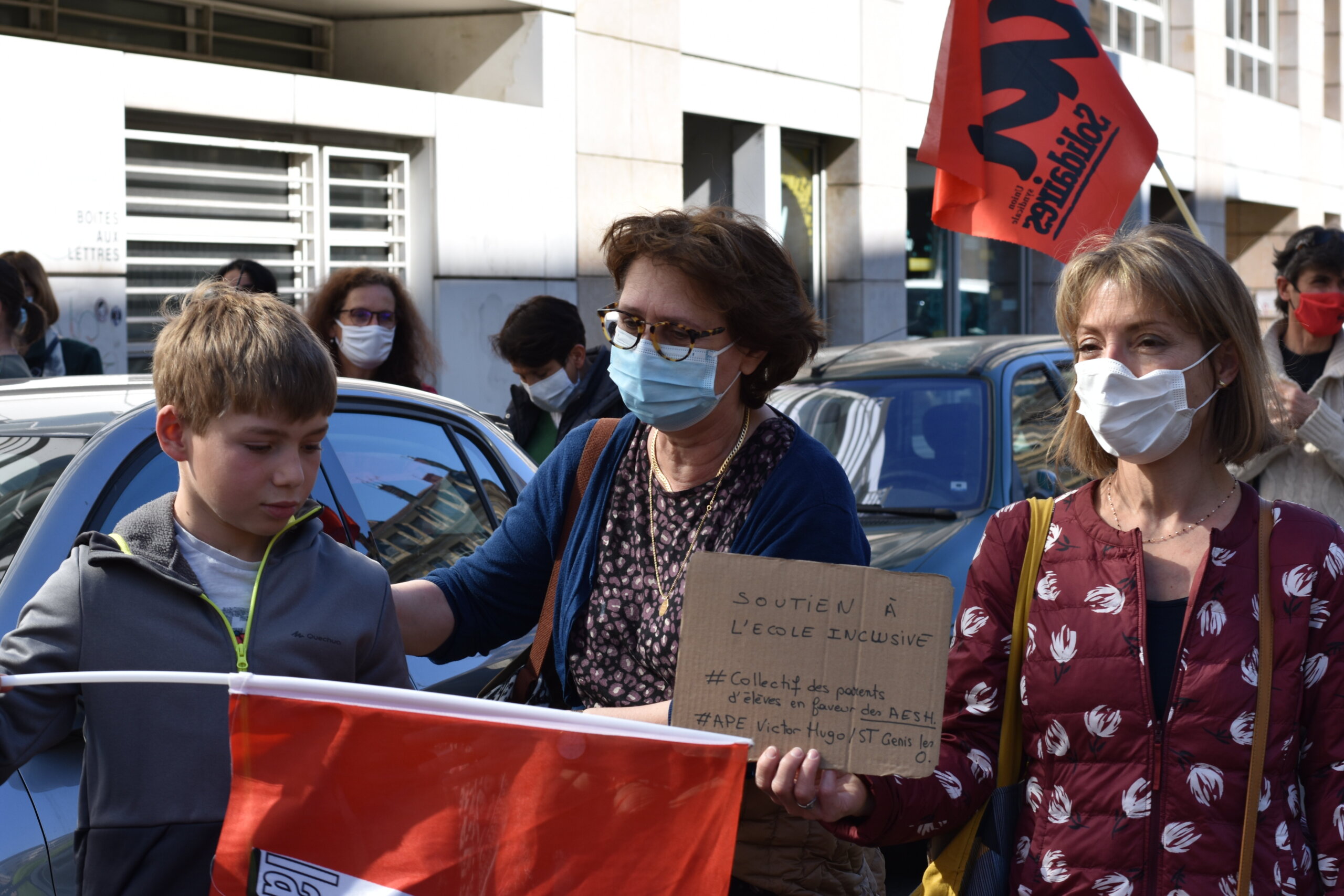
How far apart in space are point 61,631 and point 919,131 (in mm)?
16298

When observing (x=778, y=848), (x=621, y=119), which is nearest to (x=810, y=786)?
(x=778, y=848)

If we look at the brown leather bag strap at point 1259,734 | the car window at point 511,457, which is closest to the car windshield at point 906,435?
the car window at point 511,457

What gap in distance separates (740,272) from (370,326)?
3874mm

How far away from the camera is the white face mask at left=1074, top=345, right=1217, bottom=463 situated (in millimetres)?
2336

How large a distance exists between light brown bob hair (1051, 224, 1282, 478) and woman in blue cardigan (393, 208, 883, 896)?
53 cm

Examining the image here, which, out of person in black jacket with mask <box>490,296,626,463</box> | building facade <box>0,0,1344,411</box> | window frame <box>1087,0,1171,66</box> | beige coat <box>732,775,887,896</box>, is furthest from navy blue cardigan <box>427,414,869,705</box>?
window frame <box>1087,0,1171,66</box>

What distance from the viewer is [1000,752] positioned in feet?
7.61

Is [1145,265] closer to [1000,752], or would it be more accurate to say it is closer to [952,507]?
[1000,752]

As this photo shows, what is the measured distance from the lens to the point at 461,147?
11844 mm

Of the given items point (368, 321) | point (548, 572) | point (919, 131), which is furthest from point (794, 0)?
point (548, 572)

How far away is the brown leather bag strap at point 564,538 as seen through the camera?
2.63 m

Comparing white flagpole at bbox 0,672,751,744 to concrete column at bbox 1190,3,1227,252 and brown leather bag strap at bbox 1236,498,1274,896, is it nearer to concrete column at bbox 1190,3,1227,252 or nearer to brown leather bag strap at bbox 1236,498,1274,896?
brown leather bag strap at bbox 1236,498,1274,896

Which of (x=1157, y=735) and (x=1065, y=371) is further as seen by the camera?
(x=1065, y=371)

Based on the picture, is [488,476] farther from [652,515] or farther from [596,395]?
[596,395]
